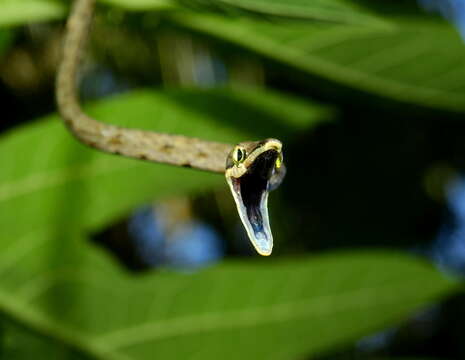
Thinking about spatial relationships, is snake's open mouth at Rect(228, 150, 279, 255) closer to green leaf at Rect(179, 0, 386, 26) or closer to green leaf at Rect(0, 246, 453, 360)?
green leaf at Rect(179, 0, 386, 26)

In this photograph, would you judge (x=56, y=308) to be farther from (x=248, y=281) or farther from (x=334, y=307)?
(x=334, y=307)

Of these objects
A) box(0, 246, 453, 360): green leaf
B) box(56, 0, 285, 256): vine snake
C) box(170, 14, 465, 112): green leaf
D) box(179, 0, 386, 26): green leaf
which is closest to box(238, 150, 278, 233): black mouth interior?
box(56, 0, 285, 256): vine snake

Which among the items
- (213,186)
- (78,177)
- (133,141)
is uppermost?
(133,141)

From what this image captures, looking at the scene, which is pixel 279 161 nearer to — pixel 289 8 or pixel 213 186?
pixel 289 8

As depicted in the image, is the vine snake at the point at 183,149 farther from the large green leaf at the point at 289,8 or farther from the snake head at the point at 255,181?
the large green leaf at the point at 289,8

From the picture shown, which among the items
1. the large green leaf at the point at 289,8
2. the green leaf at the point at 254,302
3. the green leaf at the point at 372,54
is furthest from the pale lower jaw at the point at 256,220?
the green leaf at the point at 254,302

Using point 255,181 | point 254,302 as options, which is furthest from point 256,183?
point 254,302

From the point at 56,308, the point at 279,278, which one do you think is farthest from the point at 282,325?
the point at 56,308

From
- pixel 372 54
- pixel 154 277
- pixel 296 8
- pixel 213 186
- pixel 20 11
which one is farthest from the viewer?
pixel 213 186
